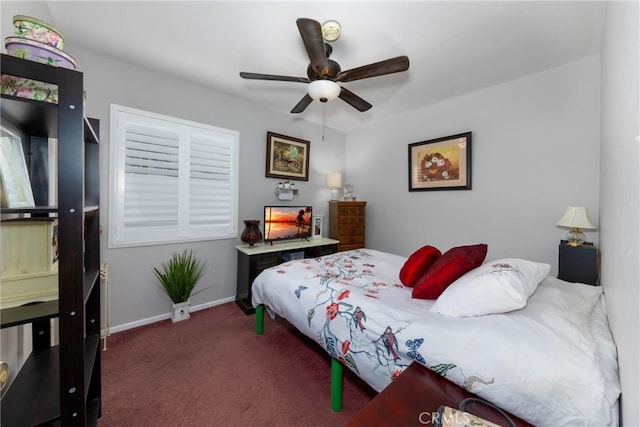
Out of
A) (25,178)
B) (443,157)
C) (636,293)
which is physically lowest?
(636,293)

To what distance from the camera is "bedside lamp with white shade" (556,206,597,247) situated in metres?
1.98

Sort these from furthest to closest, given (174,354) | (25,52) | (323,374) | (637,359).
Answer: (174,354), (323,374), (25,52), (637,359)

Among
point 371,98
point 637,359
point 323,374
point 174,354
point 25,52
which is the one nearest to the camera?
point 637,359

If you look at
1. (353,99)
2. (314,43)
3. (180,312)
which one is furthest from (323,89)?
(180,312)

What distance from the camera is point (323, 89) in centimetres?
187

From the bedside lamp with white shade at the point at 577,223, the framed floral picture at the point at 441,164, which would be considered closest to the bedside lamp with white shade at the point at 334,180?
the framed floral picture at the point at 441,164

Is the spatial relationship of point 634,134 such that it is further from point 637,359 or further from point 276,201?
point 276,201

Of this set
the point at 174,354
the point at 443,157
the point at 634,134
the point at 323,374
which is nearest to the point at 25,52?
the point at 634,134

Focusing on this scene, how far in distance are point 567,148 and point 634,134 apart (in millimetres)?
2178

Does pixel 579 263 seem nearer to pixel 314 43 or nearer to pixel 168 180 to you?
pixel 314 43

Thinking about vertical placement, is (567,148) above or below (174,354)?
above

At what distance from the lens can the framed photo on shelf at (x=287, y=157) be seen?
3357 mm

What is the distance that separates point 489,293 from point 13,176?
1975 millimetres

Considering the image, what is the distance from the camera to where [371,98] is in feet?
10.1
